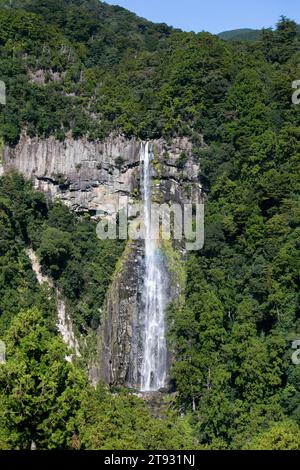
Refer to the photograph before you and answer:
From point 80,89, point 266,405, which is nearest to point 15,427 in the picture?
point 266,405
